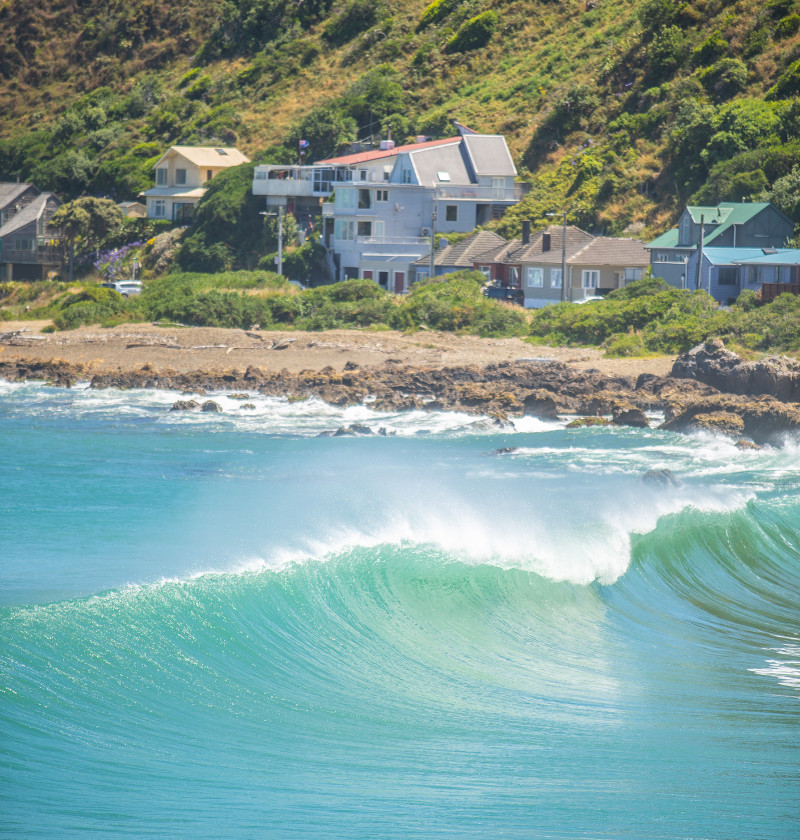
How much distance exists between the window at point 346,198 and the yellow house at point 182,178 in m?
14.1

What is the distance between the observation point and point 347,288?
5425 cm

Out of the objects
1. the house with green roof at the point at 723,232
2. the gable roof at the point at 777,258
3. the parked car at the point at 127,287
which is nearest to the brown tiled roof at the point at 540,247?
the house with green roof at the point at 723,232

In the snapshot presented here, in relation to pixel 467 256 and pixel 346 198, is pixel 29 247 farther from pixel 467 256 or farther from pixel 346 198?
pixel 467 256

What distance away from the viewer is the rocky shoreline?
32.1 metres

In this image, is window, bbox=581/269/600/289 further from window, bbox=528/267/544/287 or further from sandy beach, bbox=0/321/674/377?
sandy beach, bbox=0/321/674/377

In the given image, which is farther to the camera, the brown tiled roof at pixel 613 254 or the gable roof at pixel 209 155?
the gable roof at pixel 209 155

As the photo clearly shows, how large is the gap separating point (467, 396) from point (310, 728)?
25.7 m

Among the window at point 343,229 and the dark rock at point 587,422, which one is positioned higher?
the window at point 343,229

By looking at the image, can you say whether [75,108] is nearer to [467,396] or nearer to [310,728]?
[467,396]

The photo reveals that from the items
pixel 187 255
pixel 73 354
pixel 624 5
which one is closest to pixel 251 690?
pixel 73 354

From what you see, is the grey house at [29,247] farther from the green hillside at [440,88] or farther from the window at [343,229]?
the window at [343,229]

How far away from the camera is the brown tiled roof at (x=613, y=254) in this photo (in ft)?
173

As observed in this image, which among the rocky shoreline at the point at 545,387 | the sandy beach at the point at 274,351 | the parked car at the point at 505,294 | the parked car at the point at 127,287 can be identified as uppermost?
the parked car at the point at 127,287

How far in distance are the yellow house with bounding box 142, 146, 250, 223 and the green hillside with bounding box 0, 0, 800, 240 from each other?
11.8ft
